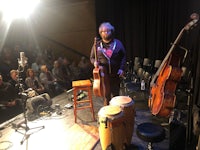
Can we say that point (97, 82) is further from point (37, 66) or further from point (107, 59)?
point (37, 66)

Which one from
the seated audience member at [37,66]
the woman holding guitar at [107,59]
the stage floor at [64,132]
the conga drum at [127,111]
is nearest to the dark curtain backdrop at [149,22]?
the stage floor at [64,132]

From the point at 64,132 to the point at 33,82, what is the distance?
1.95 m

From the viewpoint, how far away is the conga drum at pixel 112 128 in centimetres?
266

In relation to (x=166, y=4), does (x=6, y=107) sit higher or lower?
lower

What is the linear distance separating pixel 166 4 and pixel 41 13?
4.77m

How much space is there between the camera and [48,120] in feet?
13.6

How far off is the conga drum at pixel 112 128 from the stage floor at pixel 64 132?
39 centimetres

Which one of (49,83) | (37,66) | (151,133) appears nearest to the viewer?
(151,133)

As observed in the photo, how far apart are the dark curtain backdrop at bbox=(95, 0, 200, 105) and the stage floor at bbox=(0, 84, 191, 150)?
4.42 feet

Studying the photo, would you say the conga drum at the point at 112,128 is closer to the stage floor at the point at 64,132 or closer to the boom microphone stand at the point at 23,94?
the stage floor at the point at 64,132

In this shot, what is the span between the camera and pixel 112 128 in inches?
106

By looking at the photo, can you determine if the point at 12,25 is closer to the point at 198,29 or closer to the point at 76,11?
the point at 76,11

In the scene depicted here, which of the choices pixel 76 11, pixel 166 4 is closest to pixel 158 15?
pixel 166 4

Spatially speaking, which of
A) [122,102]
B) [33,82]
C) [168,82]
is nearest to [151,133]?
[122,102]
